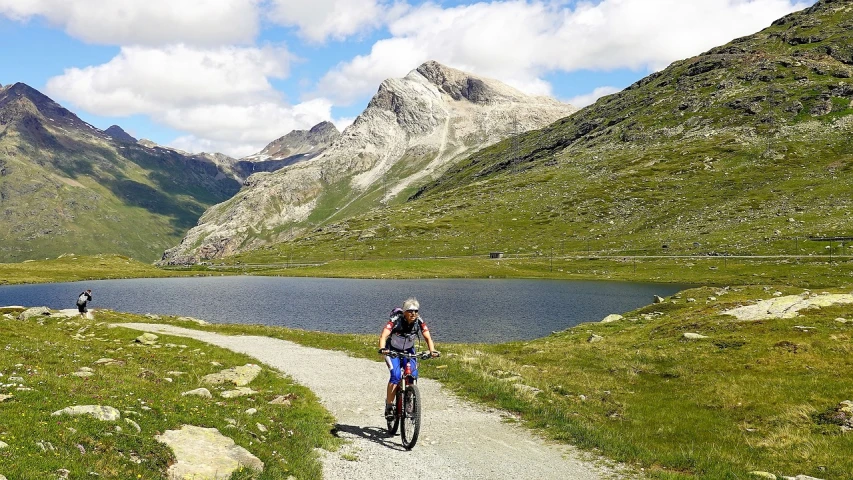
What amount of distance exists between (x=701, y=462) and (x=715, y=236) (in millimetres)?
191265

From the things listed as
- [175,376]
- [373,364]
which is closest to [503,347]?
[373,364]

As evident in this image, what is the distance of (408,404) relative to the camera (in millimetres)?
17688

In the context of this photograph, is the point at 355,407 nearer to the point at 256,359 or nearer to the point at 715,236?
the point at 256,359

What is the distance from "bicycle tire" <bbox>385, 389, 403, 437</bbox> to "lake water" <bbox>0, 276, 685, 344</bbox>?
42632 millimetres

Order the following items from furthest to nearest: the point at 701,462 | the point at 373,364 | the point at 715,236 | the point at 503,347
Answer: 1. the point at 715,236
2. the point at 503,347
3. the point at 373,364
4. the point at 701,462

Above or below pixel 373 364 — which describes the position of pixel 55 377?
above

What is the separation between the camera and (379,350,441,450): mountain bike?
17234 mm

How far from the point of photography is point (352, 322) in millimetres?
78375

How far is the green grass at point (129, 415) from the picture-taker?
11.3 m

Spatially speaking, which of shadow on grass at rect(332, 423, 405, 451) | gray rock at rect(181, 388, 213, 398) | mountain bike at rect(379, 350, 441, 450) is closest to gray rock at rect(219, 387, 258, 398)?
gray rock at rect(181, 388, 213, 398)

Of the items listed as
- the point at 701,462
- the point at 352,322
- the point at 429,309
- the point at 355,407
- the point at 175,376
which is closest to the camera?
the point at 701,462

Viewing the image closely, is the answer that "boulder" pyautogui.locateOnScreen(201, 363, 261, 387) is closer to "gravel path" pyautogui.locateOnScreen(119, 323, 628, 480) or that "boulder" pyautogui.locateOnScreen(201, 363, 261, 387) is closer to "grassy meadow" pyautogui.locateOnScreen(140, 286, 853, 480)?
"gravel path" pyautogui.locateOnScreen(119, 323, 628, 480)

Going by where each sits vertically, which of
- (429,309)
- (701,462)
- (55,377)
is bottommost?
(429,309)

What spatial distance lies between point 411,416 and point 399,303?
8639 centimetres
